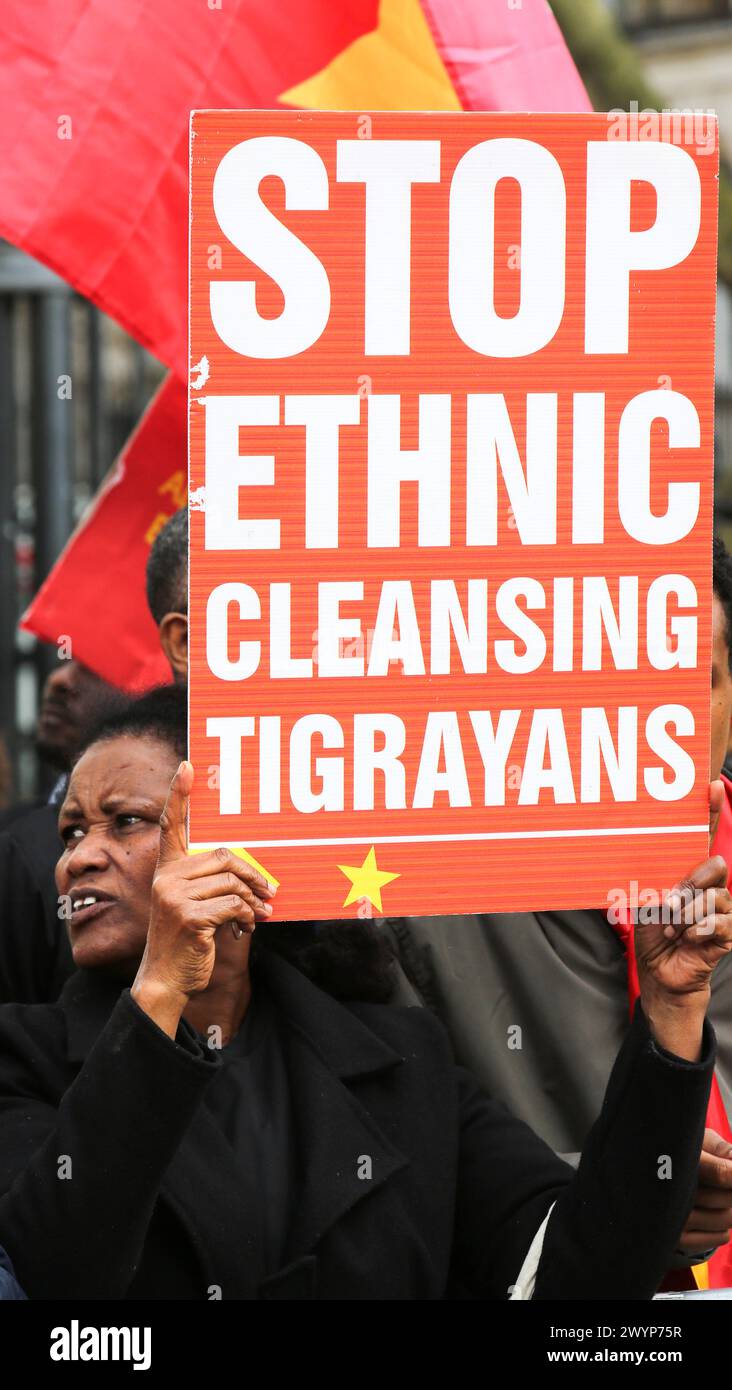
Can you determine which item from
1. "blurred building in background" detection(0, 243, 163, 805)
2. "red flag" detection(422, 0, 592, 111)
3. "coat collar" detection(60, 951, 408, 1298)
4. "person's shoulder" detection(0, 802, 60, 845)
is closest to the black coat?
"coat collar" detection(60, 951, 408, 1298)

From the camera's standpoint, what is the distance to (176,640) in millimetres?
3215

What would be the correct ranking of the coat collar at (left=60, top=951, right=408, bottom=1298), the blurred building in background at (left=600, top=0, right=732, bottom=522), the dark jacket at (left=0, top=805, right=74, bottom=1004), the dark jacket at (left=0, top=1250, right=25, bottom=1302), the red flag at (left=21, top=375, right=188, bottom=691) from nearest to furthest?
the dark jacket at (left=0, top=1250, right=25, bottom=1302) → the coat collar at (left=60, top=951, right=408, bottom=1298) → the dark jacket at (left=0, top=805, right=74, bottom=1004) → the red flag at (left=21, top=375, right=188, bottom=691) → the blurred building in background at (left=600, top=0, right=732, bottom=522)

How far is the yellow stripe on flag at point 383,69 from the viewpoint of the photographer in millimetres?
3537

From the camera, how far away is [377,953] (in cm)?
263

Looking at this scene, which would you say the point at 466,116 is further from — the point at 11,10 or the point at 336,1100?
the point at 11,10

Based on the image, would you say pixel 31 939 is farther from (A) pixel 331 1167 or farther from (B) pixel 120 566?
(B) pixel 120 566

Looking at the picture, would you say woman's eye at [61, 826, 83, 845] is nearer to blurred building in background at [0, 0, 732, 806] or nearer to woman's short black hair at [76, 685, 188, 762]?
woman's short black hair at [76, 685, 188, 762]

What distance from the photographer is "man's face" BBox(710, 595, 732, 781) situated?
263 cm

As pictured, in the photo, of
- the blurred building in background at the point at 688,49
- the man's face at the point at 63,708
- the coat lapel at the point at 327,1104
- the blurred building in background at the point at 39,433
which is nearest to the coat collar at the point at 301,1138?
the coat lapel at the point at 327,1104

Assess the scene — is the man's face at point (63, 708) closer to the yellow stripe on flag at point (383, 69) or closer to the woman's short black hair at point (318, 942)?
the yellow stripe on flag at point (383, 69)

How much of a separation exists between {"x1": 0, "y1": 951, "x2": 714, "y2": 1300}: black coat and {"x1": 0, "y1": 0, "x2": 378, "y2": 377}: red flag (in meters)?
1.48

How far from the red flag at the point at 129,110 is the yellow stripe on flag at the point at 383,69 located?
3 centimetres

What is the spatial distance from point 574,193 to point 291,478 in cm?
46
